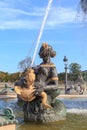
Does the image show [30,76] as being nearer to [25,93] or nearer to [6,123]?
[25,93]

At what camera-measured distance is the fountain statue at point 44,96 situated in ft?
31.7

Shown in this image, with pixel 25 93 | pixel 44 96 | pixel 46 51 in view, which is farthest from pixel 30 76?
pixel 46 51

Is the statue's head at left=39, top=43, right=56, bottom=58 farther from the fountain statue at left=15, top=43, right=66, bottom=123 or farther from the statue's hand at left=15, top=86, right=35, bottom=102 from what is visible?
the statue's hand at left=15, top=86, right=35, bottom=102

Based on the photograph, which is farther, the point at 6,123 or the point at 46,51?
the point at 46,51

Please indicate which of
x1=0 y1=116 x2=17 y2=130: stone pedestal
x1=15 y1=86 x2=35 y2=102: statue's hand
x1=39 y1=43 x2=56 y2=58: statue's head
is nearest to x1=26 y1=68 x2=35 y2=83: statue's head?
x1=15 y1=86 x2=35 y2=102: statue's hand

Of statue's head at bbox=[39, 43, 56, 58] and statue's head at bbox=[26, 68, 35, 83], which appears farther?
statue's head at bbox=[39, 43, 56, 58]

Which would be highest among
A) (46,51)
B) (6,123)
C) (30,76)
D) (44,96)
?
(46,51)

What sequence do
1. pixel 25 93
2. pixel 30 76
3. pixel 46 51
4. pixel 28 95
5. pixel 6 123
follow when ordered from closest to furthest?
pixel 6 123
pixel 30 76
pixel 25 93
pixel 28 95
pixel 46 51

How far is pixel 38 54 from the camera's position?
1039 cm

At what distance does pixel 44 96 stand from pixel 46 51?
131 cm

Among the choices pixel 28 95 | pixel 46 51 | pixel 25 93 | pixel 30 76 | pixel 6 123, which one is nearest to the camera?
pixel 6 123

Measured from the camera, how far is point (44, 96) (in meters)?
9.59

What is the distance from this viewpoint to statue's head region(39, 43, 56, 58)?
33.7 feet

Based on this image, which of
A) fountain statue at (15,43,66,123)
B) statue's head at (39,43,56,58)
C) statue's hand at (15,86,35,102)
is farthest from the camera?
statue's head at (39,43,56,58)
